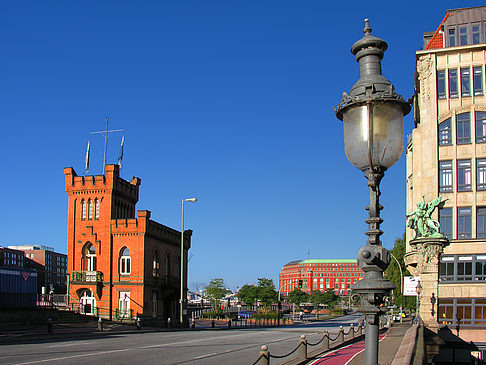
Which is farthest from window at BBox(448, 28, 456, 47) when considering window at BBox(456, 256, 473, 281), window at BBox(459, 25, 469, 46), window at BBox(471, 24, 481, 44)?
window at BBox(456, 256, 473, 281)

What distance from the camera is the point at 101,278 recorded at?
48906mm

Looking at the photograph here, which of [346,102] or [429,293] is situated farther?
[429,293]

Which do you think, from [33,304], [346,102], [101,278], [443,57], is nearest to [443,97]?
[443,57]

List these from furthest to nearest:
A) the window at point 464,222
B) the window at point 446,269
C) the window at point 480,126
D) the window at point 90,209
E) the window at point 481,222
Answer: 1. the window at point 90,209
2. the window at point 480,126
3. the window at point 464,222
4. the window at point 446,269
5. the window at point 481,222

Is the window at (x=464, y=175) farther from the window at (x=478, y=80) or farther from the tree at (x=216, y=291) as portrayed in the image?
the tree at (x=216, y=291)

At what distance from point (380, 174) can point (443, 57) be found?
42.5 meters

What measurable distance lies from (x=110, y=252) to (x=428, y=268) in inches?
1088

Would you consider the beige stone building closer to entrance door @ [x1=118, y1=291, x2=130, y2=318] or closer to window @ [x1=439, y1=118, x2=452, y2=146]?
window @ [x1=439, y1=118, x2=452, y2=146]

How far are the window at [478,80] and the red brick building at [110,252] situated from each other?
30.2 meters

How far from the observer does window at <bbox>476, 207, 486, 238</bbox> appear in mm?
42312

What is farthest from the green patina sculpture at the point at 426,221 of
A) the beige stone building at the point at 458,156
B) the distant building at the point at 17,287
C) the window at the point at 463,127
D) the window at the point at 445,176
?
the distant building at the point at 17,287

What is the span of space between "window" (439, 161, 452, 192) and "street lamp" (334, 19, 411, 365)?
40.2 meters

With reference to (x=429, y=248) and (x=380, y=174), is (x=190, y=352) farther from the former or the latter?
(x=429, y=248)

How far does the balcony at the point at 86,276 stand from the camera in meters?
48.5
